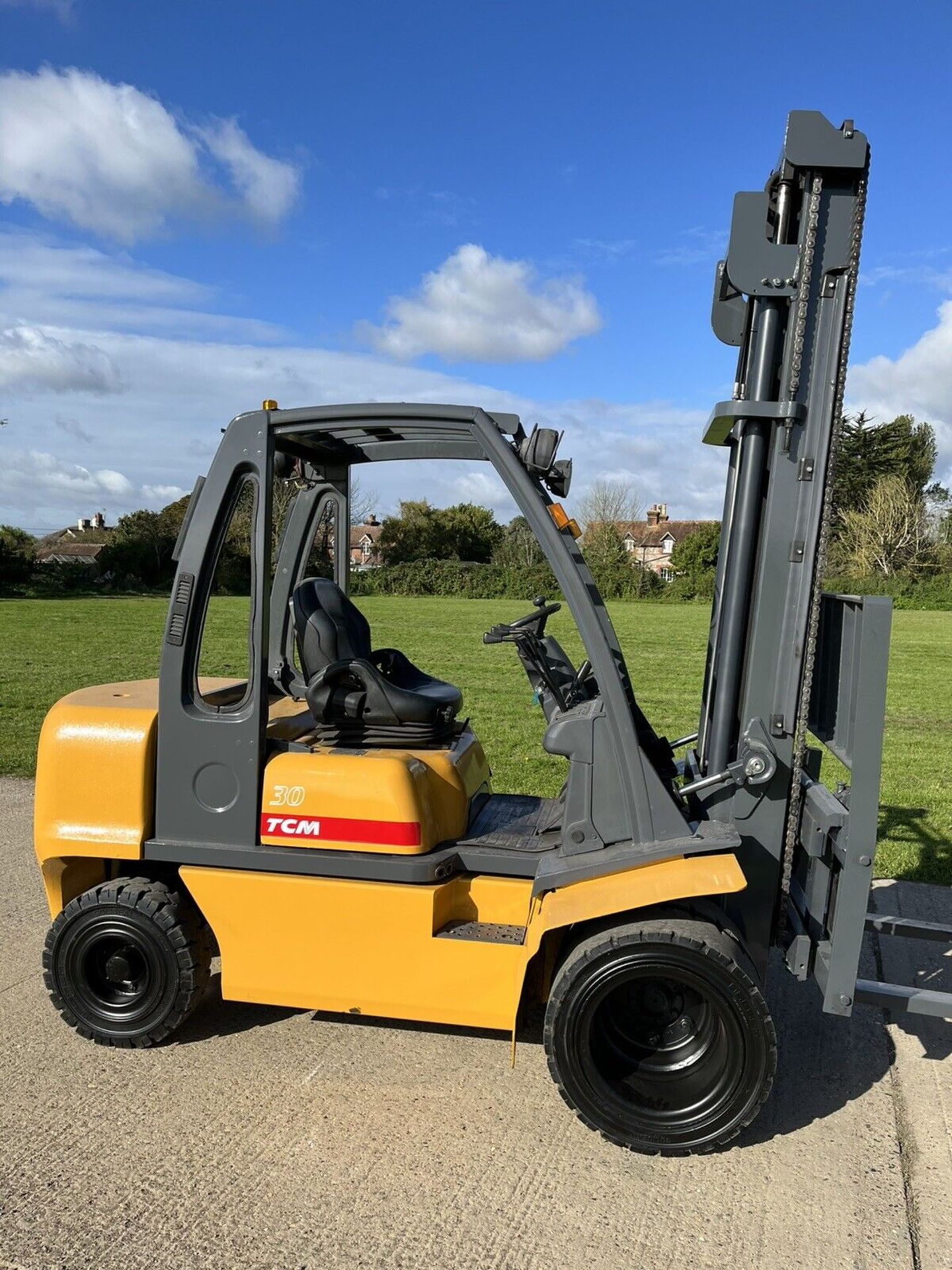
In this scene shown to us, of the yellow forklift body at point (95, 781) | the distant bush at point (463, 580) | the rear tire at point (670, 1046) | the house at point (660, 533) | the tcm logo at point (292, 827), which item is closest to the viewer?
the rear tire at point (670, 1046)

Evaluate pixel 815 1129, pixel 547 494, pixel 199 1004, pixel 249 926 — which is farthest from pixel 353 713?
pixel 815 1129

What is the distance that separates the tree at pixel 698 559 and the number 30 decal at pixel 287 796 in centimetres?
4319

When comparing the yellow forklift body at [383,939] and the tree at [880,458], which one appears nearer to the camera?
the yellow forklift body at [383,939]

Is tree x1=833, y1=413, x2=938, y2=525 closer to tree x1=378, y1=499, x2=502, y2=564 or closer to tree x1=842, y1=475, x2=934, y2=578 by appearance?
tree x1=842, y1=475, x2=934, y2=578

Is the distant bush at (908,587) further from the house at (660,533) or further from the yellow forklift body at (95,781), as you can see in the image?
the yellow forklift body at (95,781)

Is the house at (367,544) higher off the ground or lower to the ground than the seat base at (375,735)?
higher

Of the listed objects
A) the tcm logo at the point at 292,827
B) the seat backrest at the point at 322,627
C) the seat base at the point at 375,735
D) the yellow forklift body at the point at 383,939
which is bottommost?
the yellow forklift body at the point at 383,939

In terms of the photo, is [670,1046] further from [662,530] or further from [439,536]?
[662,530]

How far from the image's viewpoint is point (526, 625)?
13.8ft

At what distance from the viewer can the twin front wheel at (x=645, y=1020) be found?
3.41 meters

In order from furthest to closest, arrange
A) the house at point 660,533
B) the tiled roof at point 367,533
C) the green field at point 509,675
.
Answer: the house at point 660,533 → the tiled roof at point 367,533 → the green field at point 509,675

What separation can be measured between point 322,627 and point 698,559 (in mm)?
46610

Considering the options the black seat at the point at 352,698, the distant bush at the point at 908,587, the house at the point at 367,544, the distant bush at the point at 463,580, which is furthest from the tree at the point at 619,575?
the black seat at the point at 352,698

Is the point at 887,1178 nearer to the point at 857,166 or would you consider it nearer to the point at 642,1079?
the point at 642,1079
